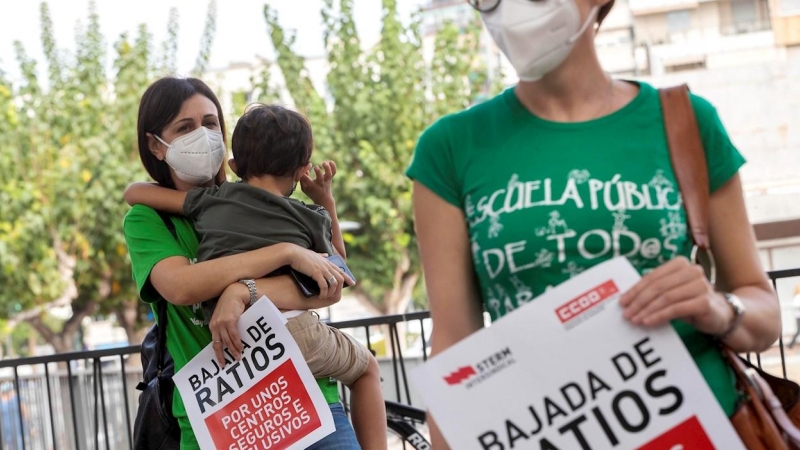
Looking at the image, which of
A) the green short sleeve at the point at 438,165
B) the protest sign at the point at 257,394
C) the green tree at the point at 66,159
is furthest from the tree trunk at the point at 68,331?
the green short sleeve at the point at 438,165

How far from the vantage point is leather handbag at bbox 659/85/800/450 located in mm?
1509

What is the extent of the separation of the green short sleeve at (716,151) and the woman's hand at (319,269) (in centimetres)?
140

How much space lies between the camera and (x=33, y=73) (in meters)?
22.1

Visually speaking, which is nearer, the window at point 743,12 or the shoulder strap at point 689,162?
the shoulder strap at point 689,162

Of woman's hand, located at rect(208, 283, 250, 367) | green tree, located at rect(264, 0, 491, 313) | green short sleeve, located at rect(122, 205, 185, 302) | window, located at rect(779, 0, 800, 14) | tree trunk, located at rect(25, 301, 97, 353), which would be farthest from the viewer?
window, located at rect(779, 0, 800, 14)

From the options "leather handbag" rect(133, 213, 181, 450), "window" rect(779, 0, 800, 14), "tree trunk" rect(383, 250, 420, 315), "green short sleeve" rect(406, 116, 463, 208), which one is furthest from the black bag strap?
"window" rect(779, 0, 800, 14)

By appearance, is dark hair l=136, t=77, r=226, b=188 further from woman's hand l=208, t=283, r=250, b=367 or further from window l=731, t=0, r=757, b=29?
window l=731, t=0, r=757, b=29

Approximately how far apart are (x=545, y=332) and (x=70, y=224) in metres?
22.4

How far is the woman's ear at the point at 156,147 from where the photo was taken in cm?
307

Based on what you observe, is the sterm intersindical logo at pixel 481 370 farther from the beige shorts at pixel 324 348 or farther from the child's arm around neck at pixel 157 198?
the child's arm around neck at pixel 157 198

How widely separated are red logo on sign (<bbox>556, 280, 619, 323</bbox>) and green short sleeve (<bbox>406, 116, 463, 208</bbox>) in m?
0.25

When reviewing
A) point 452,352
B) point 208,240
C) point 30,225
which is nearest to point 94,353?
point 208,240

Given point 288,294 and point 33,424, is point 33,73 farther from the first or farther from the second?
point 288,294

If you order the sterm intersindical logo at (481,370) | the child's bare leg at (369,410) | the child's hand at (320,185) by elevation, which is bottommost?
the child's bare leg at (369,410)
